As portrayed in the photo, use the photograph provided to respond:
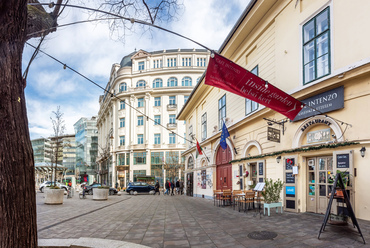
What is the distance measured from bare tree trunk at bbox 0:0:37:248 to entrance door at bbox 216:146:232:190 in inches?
610

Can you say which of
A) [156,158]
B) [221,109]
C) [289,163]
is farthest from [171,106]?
[289,163]

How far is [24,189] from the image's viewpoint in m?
3.33

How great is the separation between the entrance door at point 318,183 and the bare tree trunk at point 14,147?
28.0 ft

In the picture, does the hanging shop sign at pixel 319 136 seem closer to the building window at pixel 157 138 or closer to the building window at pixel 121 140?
the building window at pixel 157 138

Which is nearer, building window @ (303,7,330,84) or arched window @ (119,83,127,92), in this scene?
building window @ (303,7,330,84)

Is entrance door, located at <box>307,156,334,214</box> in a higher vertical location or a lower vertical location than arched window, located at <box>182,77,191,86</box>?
lower

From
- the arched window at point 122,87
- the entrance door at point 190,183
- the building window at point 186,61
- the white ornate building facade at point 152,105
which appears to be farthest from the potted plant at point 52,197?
the building window at point 186,61

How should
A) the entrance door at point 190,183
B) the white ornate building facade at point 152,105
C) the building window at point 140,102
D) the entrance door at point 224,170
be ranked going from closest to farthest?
the entrance door at point 224,170 → the entrance door at point 190,183 → the white ornate building facade at point 152,105 → the building window at point 140,102

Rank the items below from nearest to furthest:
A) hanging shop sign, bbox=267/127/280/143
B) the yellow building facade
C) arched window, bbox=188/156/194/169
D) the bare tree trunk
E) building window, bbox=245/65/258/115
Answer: the bare tree trunk
the yellow building facade
hanging shop sign, bbox=267/127/280/143
building window, bbox=245/65/258/115
arched window, bbox=188/156/194/169

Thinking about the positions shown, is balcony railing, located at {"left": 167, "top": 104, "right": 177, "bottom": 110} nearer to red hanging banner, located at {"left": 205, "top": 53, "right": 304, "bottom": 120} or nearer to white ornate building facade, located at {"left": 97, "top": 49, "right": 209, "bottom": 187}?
white ornate building facade, located at {"left": 97, "top": 49, "right": 209, "bottom": 187}

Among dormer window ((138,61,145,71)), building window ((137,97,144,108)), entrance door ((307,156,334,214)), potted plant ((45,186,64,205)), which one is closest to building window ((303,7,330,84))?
entrance door ((307,156,334,214))

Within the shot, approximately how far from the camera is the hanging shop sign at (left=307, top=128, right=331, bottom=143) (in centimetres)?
929

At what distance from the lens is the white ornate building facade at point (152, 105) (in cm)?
5250

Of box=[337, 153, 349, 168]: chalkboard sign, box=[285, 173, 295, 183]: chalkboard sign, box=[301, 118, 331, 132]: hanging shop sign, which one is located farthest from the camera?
box=[285, 173, 295, 183]: chalkboard sign
